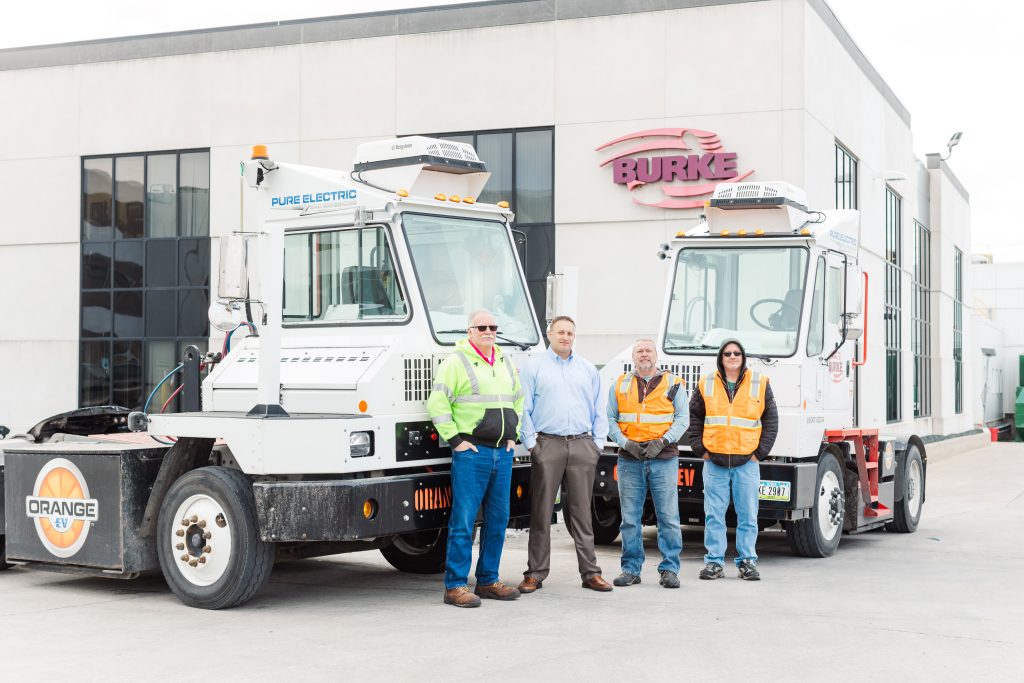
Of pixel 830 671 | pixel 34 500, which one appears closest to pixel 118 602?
pixel 34 500

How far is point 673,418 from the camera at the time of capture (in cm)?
1009

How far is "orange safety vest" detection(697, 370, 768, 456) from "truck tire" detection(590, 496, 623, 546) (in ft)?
7.69

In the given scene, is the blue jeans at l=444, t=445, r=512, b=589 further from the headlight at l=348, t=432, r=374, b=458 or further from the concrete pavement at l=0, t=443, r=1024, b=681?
the headlight at l=348, t=432, r=374, b=458

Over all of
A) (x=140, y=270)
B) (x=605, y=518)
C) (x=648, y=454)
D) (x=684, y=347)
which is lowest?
(x=605, y=518)

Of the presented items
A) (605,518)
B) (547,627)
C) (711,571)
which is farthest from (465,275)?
(605,518)

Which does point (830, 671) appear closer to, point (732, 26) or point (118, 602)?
point (118, 602)

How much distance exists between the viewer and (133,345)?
92.1ft

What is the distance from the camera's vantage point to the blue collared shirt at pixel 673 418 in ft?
32.9

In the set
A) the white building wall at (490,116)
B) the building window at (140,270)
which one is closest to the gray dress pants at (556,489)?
the white building wall at (490,116)

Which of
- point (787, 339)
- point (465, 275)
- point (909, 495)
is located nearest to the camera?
point (465, 275)

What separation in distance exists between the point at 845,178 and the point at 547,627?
20.9 metres

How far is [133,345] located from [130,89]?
557 centimetres

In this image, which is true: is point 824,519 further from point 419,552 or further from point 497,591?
point 497,591

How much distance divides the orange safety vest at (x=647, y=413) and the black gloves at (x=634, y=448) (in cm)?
5
